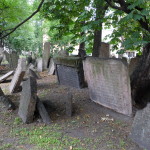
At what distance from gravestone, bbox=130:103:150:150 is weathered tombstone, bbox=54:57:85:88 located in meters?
3.45

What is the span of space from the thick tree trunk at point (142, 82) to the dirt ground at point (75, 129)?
896mm

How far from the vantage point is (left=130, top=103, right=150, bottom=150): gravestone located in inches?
126

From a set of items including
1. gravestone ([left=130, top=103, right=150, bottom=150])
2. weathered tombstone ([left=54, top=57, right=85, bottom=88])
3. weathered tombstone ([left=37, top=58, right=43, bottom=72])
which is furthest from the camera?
weathered tombstone ([left=37, top=58, right=43, bottom=72])

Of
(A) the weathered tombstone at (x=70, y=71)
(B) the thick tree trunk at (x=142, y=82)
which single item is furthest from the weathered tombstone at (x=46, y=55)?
(B) the thick tree trunk at (x=142, y=82)

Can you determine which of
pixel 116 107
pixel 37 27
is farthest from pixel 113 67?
pixel 37 27

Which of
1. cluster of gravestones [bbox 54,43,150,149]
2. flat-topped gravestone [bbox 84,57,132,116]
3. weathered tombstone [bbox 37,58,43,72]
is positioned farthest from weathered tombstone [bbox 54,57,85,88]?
weathered tombstone [bbox 37,58,43,72]

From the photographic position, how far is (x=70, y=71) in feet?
22.9

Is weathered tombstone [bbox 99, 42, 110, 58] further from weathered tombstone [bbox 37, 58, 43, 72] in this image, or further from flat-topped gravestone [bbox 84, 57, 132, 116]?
weathered tombstone [bbox 37, 58, 43, 72]

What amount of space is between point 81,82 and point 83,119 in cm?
242

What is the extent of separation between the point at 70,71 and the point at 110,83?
7.90 feet

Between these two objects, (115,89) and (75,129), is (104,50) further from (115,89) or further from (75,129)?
(75,129)

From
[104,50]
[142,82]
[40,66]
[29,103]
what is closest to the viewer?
[29,103]

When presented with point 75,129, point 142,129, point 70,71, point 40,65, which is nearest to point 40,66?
point 40,65

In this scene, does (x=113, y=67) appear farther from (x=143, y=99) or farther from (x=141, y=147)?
(x=141, y=147)
